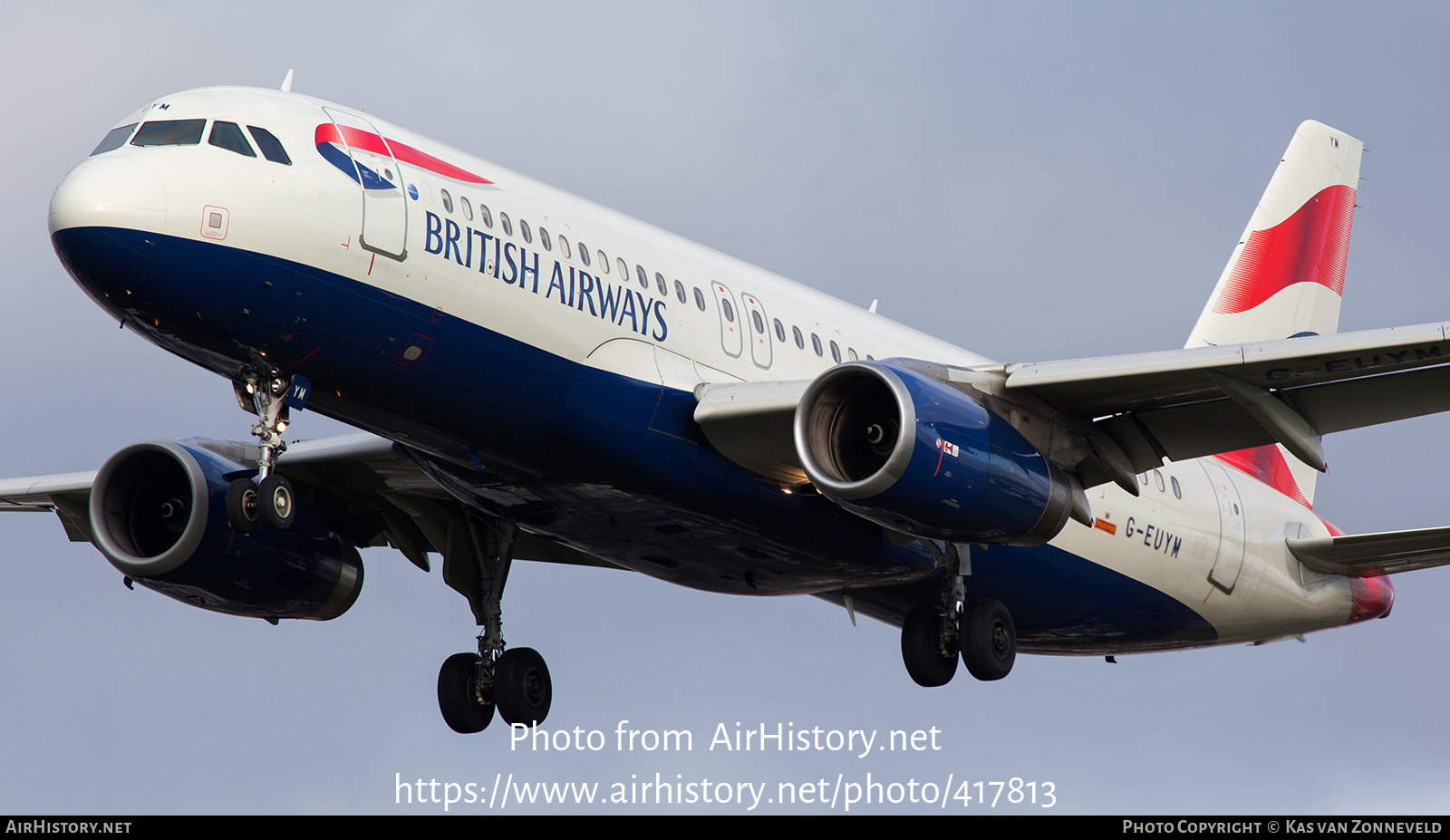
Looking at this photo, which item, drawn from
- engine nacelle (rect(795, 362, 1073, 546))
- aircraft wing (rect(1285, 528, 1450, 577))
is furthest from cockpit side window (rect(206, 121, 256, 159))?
aircraft wing (rect(1285, 528, 1450, 577))

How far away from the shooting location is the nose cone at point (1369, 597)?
30234mm

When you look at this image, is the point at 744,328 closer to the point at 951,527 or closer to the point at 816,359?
the point at 816,359

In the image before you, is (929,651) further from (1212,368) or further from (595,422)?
(595,422)

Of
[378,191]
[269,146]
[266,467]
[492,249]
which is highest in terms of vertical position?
[492,249]

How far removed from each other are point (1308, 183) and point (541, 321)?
21.0m

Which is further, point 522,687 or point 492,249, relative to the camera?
point 522,687

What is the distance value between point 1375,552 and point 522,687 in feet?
45.1

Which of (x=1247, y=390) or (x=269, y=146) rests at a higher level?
(x=1247, y=390)

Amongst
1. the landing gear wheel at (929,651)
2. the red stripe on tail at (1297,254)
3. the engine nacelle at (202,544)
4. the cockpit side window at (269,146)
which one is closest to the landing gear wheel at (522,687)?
the engine nacelle at (202,544)

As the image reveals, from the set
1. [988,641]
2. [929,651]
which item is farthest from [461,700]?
[988,641]

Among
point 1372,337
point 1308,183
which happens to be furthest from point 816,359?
point 1308,183

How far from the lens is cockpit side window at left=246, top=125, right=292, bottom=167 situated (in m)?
Answer: 19.1

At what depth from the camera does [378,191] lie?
64.2ft

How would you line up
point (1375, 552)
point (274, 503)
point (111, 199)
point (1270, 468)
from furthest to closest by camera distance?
point (1270, 468)
point (1375, 552)
point (274, 503)
point (111, 199)
